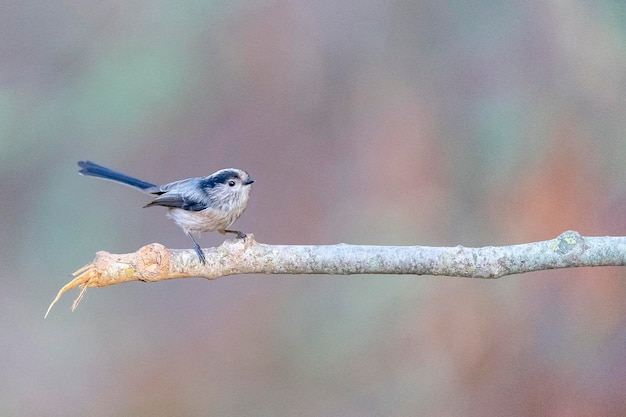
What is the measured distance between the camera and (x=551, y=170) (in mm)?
4285

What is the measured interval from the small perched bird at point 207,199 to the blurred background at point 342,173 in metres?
1.53

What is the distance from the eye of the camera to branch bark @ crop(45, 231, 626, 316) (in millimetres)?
2006

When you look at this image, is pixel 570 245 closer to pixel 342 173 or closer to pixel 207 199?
pixel 207 199

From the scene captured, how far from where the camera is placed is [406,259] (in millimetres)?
2021

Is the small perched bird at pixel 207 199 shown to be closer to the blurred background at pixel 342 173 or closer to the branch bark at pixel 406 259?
the branch bark at pixel 406 259

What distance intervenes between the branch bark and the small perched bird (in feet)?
1.34

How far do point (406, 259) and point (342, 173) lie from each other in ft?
8.05

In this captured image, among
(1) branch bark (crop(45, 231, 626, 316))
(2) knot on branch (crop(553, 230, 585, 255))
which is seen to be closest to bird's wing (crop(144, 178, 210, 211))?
(1) branch bark (crop(45, 231, 626, 316))

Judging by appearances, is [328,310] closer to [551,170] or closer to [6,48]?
[551,170]

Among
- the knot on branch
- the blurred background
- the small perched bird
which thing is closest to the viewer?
the knot on branch

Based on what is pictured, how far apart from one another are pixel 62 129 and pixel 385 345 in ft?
8.65

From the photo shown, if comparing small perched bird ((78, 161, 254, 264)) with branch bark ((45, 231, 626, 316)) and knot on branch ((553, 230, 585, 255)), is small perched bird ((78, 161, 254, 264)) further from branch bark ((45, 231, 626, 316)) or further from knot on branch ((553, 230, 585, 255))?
knot on branch ((553, 230, 585, 255))

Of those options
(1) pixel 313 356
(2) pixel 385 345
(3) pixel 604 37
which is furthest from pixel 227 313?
(3) pixel 604 37

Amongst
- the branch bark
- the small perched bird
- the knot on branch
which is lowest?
the branch bark
